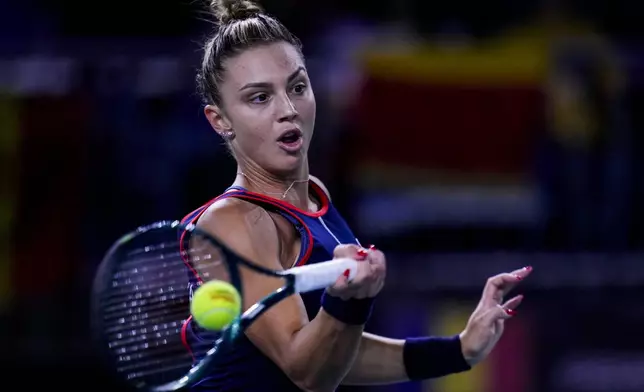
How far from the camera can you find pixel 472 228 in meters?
6.68

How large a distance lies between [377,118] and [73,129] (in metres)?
1.78

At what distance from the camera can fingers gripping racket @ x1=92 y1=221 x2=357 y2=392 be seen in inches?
111

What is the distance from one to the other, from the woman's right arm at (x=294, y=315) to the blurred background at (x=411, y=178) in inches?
127

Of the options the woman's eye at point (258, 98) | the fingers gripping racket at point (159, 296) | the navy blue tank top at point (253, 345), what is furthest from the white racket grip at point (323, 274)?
the woman's eye at point (258, 98)

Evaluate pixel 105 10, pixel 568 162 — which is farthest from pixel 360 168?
pixel 105 10

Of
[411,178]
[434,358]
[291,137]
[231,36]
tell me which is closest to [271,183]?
[291,137]

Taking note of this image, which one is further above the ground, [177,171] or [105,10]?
[105,10]

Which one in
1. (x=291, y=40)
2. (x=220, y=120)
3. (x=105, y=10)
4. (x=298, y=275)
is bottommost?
(x=298, y=275)

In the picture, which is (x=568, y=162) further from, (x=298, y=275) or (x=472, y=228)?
(x=298, y=275)

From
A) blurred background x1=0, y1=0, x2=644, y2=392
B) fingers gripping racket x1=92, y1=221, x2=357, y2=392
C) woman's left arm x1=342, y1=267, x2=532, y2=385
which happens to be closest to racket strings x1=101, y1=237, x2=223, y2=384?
fingers gripping racket x1=92, y1=221, x2=357, y2=392

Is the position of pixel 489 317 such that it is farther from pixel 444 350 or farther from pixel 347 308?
pixel 347 308

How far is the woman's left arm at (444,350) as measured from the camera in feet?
11.9

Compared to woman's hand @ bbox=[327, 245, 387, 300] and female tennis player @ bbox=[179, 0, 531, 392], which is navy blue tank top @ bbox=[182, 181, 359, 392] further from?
woman's hand @ bbox=[327, 245, 387, 300]

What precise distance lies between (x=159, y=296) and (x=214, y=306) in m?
0.43
